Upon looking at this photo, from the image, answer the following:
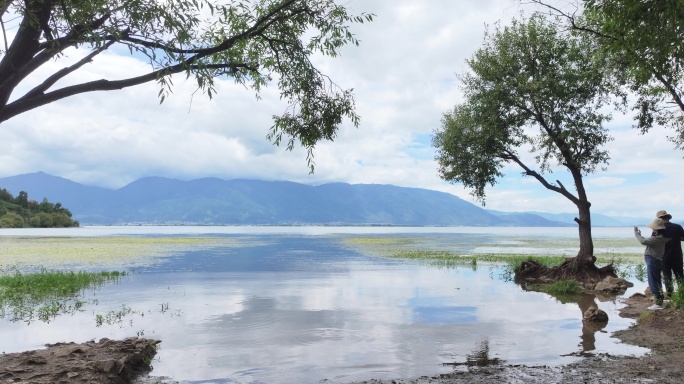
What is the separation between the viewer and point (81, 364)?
10469mm

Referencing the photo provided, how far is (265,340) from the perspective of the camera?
14992 mm

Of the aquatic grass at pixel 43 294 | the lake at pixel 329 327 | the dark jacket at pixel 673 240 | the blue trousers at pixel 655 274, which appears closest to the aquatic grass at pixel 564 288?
the lake at pixel 329 327

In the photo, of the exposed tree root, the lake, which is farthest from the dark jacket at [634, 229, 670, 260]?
the exposed tree root

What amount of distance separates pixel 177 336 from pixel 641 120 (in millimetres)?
23503

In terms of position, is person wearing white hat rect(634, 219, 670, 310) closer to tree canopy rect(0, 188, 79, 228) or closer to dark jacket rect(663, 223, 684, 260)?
dark jacket rect(663, 223, 684, 260)

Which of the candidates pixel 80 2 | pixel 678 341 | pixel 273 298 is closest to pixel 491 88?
pixel 273 298

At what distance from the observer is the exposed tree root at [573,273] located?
28.3 m

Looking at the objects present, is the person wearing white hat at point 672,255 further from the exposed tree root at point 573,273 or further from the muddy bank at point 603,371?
the exposed tree root at point 573,273

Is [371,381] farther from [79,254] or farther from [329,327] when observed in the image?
[79,254]

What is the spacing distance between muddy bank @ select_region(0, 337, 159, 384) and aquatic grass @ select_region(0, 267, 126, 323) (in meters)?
7.66

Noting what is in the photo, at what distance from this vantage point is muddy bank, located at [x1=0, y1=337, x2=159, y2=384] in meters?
9.72

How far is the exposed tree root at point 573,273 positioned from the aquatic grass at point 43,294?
80.2 ft

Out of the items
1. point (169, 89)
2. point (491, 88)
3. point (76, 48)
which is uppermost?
point (491, 88)

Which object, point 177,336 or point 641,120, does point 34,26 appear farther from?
point 641,120
